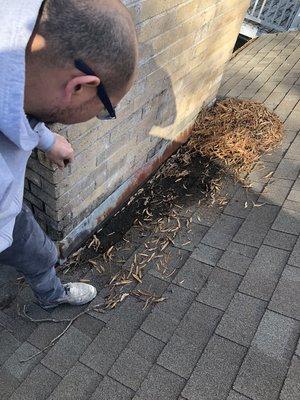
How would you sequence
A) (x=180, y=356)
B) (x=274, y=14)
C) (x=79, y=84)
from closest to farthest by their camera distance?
(x=79, y=84), (x=180, y=356), (x=274, y=14)

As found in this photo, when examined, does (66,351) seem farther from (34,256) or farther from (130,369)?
(34,256)

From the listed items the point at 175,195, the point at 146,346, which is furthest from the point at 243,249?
the point at 146,346

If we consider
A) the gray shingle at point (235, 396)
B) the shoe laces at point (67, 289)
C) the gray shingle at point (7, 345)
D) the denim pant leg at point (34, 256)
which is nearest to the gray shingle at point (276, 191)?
the gray shingle at point (235, 396)

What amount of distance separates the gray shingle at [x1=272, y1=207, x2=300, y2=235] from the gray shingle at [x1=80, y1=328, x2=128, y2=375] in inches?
63.5

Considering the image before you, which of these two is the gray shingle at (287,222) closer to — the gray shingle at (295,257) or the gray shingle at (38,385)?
the gray shingle at (295,257)

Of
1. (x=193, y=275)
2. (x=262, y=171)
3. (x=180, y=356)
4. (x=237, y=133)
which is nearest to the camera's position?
(x=180, y=356)

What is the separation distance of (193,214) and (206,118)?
174 cm

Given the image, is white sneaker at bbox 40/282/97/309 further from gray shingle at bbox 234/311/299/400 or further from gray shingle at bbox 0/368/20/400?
gray shingle at bbox 234/311/299/400

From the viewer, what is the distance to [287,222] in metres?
3.13

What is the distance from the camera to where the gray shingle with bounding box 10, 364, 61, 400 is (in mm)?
2135

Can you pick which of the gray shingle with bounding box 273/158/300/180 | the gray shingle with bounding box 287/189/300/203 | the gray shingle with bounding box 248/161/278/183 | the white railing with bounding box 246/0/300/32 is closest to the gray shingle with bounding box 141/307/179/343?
the gray shingle with bounding box 287/189/300/203

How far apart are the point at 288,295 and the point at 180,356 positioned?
35.1 inches

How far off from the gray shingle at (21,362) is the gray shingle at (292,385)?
1.50m

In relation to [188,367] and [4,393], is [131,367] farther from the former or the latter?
[4,393]
